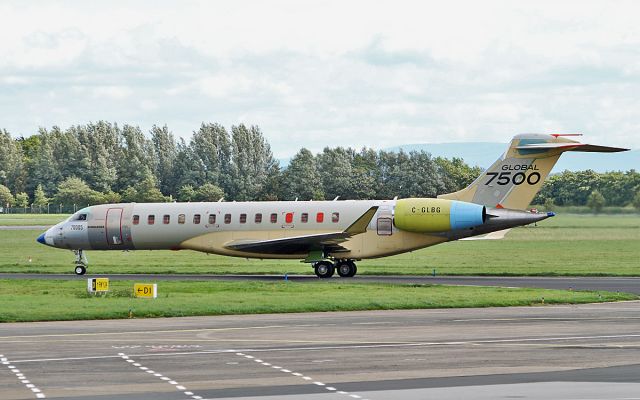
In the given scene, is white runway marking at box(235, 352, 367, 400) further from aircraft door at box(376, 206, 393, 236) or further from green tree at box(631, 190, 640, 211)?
green tree at box(631, 190, 640, 211)

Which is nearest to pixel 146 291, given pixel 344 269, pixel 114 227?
pixel 344 269

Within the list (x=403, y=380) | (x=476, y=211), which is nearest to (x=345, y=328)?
(x=403, y=380)

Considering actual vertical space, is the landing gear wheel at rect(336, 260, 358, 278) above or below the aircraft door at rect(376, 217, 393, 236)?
below

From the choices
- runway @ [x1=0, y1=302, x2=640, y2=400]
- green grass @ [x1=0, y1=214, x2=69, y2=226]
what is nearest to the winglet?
runway @ [x1=0, y1=302, x2=640, y2=400]

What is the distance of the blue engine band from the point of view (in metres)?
50.4

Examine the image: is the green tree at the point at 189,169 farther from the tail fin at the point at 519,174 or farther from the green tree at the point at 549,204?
the tail fin at the point at 519,174

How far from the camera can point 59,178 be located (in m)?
159

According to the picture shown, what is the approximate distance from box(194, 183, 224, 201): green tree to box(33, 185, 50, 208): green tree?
2831cm

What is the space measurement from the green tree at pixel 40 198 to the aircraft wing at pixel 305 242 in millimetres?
98954

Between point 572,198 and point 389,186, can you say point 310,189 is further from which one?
point 572,198

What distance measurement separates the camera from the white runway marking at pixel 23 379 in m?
19.6

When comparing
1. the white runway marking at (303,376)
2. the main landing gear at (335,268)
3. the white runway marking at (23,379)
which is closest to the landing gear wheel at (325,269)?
the main landing gear at (335,268)

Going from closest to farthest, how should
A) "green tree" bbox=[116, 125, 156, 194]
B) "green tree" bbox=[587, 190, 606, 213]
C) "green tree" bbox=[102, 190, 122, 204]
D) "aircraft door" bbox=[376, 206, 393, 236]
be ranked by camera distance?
"aircraft door" bbox=[376, 206, 393, 236]
"green tree" bbox=[587, 190, 606, 213]
"green tree" bbox=[102, 190, 122, 204]
"green tree" bbox=[116, 125, 156, 194]

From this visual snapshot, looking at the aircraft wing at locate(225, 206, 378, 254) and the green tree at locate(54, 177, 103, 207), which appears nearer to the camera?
the aircraft wing at locate(225, 206, 378, 254)
